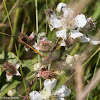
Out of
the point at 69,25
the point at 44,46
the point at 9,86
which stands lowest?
the point at 9,86

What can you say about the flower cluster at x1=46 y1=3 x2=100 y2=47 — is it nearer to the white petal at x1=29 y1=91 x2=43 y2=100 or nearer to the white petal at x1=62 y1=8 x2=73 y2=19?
the white petal at x1=62 y1=8 x2=73 y2=19

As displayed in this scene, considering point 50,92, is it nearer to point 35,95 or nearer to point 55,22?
point 35,95

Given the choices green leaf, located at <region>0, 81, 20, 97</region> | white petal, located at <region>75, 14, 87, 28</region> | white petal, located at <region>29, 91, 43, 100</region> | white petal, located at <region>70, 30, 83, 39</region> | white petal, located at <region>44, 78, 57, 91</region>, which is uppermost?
white petal, located at <region>75, 14, 87, 28</region>

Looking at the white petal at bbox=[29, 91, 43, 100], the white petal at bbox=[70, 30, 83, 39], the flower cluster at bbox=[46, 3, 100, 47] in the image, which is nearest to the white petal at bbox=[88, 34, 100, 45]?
the flower cluster at bbox=[46, 3, 100, 47]

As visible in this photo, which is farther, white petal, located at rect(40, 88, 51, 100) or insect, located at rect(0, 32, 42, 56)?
insect, located at rect(0, 32, 42, 56)

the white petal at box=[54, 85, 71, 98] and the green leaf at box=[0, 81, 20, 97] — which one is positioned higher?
the white petal at box=[54, 85, 71, 98]

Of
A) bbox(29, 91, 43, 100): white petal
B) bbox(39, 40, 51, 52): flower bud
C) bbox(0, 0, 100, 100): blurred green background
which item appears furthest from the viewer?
bbox(0, 0, 100, 100): blurred green background

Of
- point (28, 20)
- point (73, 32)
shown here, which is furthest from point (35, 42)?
point (28, 20)

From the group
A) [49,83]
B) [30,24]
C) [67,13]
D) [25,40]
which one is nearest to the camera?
[49,83]

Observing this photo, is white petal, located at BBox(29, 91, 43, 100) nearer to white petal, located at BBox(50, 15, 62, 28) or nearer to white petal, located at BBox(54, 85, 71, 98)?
white petal, located at BBox(54, 85, 71, 98)

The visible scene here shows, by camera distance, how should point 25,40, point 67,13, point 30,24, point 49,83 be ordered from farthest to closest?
point 30,24
point 25,40
point 67,13
point 49,83

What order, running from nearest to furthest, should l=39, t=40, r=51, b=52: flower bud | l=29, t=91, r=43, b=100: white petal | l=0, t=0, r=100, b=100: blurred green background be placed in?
l=29, t=91, r=43, b=100: white petal < l=39, t=40, r=51, b=52: flower bud < l=0, t=0, r=100, b=100: blurred green background

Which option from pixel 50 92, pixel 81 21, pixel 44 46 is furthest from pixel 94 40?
pixel 50 92
